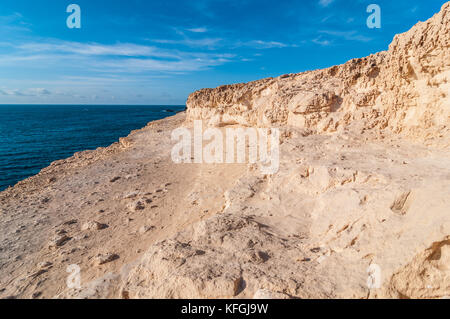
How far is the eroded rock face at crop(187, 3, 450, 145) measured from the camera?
20.7ft

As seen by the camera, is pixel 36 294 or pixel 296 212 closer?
pixel 36 294

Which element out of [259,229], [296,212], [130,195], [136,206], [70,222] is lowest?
[70,222]

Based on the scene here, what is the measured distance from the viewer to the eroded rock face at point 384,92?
6.32m

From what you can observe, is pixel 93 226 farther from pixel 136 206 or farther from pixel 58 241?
pixel 136 206

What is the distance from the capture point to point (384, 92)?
8.41 m
